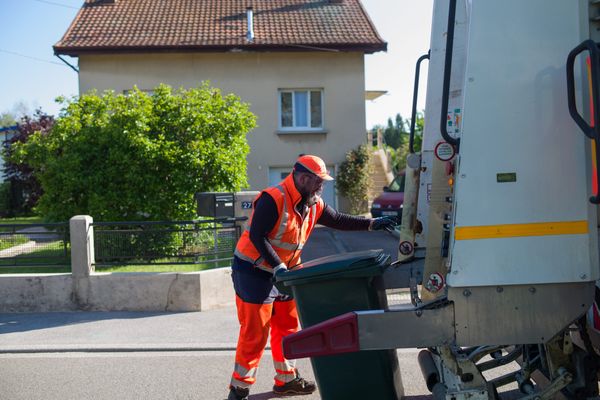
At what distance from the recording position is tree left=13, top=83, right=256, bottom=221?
10094 mm

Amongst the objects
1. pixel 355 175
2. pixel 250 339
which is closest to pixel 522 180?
pixel 250 339

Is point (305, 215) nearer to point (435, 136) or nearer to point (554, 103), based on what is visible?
point (435, 136)

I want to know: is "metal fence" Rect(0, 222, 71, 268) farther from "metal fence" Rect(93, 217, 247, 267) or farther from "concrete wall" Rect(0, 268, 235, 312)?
"metal fence" Rect(93, 217, 247, 267)

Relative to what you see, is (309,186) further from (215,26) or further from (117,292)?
(215,26)

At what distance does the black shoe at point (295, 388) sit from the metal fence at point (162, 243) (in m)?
3.41

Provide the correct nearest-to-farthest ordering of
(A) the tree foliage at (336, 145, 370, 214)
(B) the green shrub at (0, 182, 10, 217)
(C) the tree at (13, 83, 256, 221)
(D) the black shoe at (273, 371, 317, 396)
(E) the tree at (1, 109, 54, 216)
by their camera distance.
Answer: (D) the black shoe at (273, 371, 317, 396) < (C) the tree at (13, 83, 256, 221) < (A) the tree foliage at (336, 145, 370, 214) < (E) the tree at (1, 109, 54, 216) < (B) the green shrub at (0, 182, 10, 217)

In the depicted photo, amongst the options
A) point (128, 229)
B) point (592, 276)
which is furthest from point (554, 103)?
point (128, 229)

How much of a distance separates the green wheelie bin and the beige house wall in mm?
14450

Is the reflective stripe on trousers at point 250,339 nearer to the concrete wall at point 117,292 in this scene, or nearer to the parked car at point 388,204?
the concrete wall at point 117,292

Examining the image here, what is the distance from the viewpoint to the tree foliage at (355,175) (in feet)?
58.7

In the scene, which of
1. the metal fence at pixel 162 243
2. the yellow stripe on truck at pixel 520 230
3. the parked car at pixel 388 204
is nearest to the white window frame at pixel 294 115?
the parked car at pixel 388 204

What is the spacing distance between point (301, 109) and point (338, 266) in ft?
49.7

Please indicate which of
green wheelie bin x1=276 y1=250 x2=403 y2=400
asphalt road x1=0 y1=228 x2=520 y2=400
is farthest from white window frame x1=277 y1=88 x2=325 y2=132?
green wheelie bin x1=276 y1=250 x2=403 y2=400

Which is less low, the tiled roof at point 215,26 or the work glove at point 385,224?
the tiled roof at point 215,26
